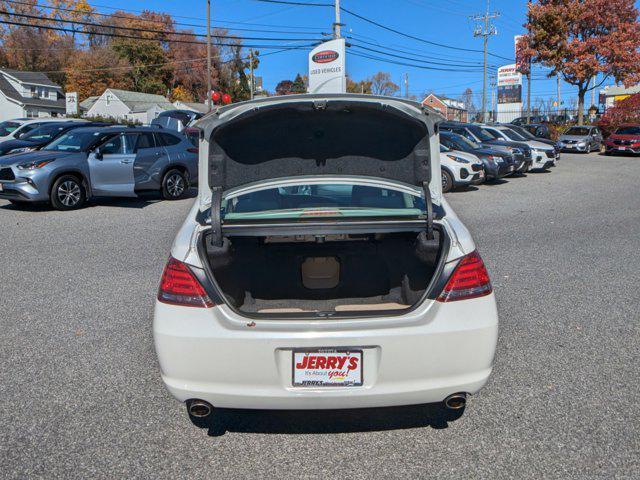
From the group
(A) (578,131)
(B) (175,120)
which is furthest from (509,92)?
(B) (175,120)

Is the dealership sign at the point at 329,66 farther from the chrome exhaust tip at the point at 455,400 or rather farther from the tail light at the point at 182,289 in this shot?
the chrome exhaust tip at the point at 455,400

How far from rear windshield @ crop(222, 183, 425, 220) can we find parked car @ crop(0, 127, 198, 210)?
29.4 feet

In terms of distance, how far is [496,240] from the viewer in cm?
866

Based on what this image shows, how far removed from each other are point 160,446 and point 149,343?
1.51 metres

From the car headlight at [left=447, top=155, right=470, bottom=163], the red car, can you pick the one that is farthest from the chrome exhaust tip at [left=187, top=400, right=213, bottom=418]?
the red car

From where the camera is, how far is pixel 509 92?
6981cm

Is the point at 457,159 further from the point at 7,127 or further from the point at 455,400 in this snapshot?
the point at 7,127

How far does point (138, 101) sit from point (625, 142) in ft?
169

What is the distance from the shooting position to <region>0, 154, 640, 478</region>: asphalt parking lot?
9.44 feet

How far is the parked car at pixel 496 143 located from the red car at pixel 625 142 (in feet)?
38.3

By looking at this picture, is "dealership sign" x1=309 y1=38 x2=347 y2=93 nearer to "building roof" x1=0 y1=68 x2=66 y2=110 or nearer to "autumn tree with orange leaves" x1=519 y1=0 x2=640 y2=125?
"autumn tree with orange leaves" x1=519 y1=0 x2=640 y2=125

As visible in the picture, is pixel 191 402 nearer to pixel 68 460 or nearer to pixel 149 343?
pixel 68 460

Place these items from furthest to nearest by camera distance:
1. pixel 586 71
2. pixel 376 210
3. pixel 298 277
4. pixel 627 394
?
1. pixel 586 71
2. pixel 298 277
3. pixel 627 394
4. pixel 376 210

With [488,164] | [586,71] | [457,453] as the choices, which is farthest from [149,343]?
[586,71]
